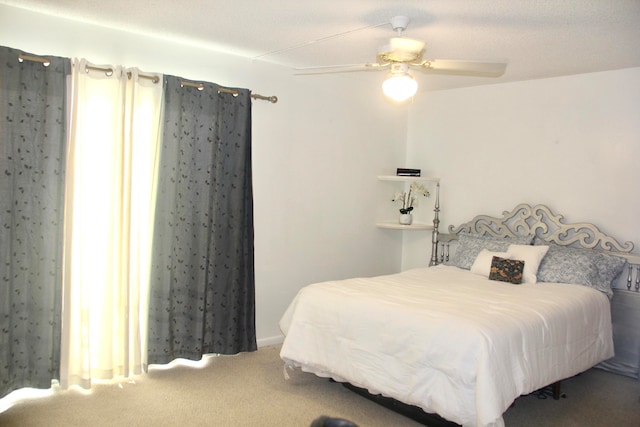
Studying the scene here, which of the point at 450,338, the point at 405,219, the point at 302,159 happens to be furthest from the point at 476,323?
the point at 405,219

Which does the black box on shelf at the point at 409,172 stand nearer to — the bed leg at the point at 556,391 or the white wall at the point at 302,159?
the white wall at the point at 302,159

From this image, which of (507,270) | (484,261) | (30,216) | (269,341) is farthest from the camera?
(269,341)

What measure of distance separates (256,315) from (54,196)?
185 centimetres

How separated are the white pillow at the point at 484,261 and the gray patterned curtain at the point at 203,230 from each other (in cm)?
183

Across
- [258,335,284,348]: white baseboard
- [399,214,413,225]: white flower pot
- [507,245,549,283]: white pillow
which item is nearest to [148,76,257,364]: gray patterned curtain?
[258,335,284,348]: white baseboard

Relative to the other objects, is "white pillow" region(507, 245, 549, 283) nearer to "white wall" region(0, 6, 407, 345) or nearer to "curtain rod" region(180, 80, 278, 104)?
"white wall" region(0, 6, 407, 345)

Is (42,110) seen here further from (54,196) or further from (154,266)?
(154,266)

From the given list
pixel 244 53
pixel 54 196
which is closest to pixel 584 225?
pixel 244 53

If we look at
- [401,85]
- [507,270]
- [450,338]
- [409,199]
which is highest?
[401,85]

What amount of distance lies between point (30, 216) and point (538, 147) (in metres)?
3.95

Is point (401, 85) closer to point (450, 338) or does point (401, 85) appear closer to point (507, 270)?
point (450, 338)

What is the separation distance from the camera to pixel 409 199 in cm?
554

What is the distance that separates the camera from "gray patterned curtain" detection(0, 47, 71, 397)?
3.09m

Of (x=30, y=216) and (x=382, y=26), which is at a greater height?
(x=382, y=26)
